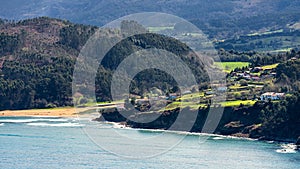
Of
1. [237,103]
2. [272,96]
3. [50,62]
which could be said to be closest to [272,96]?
[272,96]

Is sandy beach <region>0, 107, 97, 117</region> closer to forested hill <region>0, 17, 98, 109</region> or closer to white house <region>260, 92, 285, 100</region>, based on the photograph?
forested hill <region>0, 17, 98, 109</region>

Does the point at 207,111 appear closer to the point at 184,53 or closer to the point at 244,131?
the point at 244,131

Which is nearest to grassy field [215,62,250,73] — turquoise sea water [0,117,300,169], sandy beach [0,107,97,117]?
sandy beach [0,107,97,117]

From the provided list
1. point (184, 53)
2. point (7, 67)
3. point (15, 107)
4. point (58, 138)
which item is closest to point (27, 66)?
point (7, 67)

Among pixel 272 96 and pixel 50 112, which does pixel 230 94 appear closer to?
pixel 272 96

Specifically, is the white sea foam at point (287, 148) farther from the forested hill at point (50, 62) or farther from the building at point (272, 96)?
the forested hill at point (50, 62)

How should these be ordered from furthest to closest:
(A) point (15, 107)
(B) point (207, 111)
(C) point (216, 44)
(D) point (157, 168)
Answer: (C) point (216, 44) < (A) point (15, 107) < (B) point (207, 111) < (D) point (157, 168)

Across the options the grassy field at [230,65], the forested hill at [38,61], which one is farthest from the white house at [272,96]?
the grassy field at [230,65]
